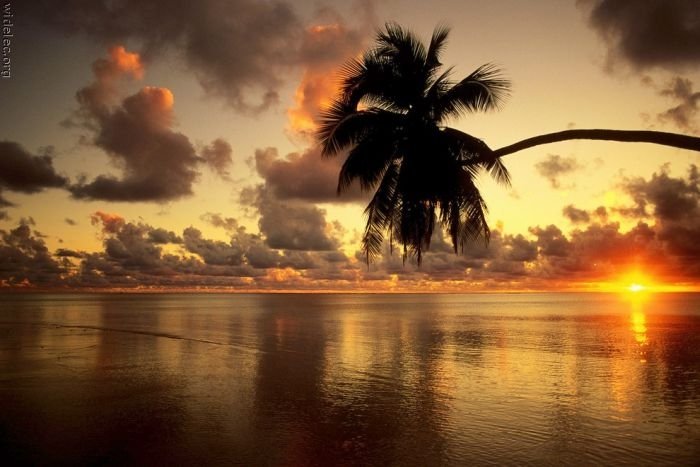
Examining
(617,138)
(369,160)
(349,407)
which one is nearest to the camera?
(617,138)

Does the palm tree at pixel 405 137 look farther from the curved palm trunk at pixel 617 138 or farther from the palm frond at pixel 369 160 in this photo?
the curved palm trunk at pixel 617 138

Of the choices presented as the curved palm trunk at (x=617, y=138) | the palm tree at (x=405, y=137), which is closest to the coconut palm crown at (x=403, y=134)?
the palm tree at (x=405, y=137)

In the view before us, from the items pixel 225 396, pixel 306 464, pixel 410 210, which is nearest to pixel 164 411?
pixel 225 396

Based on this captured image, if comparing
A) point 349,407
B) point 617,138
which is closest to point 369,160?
point 349,407

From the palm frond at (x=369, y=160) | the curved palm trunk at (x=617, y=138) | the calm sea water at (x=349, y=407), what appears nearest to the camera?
the curved palm trunk at (x=617, y=138)

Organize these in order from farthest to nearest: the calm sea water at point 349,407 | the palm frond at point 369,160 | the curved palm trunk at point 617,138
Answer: the palm frond at point 369,160 → the calm sea water at point 349,407 → the curved palm trunk at point 617,138

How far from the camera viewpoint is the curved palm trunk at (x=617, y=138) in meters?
5.14

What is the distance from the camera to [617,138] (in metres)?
5.84

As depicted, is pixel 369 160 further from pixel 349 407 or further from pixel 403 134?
pixel 349 407

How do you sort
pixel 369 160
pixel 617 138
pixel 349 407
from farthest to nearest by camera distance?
pixel 369 160 < pixel 349 407 < pixel 617 138

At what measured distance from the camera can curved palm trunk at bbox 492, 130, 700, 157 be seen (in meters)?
5.14

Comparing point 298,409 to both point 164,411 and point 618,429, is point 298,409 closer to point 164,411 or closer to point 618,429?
point 164,411

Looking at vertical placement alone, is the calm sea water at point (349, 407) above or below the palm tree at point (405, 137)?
below

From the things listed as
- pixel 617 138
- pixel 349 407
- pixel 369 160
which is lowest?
pixel 349 407
